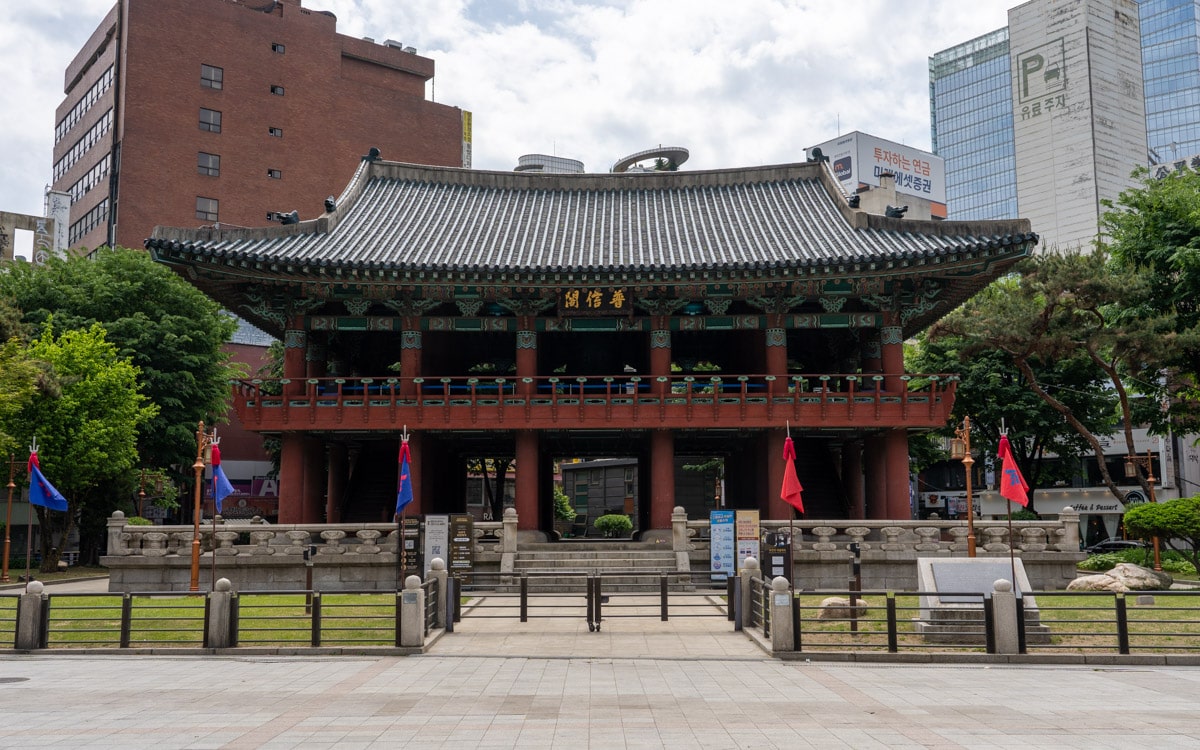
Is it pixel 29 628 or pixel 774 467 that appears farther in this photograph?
A: pixel 774 467

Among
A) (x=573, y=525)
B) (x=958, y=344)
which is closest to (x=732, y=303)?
(x=958, y=344)

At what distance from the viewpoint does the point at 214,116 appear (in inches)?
2499

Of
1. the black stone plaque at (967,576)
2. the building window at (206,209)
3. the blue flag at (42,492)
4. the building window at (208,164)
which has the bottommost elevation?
the black stone plaque at (967,576)

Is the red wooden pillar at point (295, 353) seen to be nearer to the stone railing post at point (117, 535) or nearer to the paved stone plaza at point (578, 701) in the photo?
the stone railing post at point (117, 535)

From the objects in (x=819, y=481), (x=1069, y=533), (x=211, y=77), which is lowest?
(x=1069, y=533)

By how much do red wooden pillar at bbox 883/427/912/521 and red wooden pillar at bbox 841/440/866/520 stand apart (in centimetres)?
314

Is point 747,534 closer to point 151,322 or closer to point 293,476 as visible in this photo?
point 293,476

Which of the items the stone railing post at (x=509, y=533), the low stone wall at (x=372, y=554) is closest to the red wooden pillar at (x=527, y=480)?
the stone railing post at (x=509, y=533)

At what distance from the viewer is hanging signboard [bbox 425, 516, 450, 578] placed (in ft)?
78.5

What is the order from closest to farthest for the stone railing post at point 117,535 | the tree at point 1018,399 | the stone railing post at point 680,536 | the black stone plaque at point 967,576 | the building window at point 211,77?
the black stone plaque at point 967,576 < the stone railing post at point 117,535 < the stone railing post at point 680,536 < the tree at point 1018,399 < the building window at point 211,77

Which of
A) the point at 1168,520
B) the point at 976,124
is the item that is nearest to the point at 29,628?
the point at 1168,520

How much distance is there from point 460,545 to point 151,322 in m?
22.9

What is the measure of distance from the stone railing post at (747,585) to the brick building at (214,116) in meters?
51.4

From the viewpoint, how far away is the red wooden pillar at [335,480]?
3285 centimetres
